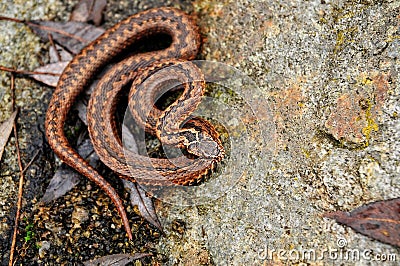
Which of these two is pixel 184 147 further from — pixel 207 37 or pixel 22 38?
pixel 22 38

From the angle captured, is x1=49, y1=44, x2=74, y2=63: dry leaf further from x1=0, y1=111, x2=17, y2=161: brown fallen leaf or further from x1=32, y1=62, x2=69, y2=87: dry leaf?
x1=0, y1=111, x2=17, y2=161: brown fallen leaf

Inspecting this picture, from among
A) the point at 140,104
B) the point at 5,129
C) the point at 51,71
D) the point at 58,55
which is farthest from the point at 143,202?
the point at 58,55

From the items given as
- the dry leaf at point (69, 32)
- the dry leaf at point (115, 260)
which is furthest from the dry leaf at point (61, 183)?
the dry leaf at point (69, 32)

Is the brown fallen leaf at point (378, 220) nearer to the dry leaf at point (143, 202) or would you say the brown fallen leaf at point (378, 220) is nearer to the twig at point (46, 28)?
the dry leaf at point (143, 202)

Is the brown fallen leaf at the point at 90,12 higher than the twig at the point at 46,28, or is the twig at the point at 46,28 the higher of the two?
the brown fallen leaf at the point at 90,12

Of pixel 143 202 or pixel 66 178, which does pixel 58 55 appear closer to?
pixel 66 178
